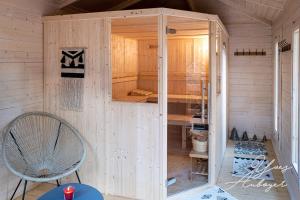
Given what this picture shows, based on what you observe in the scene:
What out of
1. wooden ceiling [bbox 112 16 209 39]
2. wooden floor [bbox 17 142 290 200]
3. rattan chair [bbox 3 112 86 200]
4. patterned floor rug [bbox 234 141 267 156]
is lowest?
wooden floor [bbox 17 142 290 200]

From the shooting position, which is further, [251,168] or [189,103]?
[251,168]

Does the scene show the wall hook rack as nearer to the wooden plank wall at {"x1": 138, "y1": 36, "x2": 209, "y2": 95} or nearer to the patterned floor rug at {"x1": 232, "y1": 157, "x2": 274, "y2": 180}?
the patterned floor rug at {"x1": 232, "y1": 157, "x2": 274, "y2": 180}

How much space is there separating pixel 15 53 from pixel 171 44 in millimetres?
1742

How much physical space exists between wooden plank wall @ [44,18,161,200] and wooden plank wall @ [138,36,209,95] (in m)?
0.32

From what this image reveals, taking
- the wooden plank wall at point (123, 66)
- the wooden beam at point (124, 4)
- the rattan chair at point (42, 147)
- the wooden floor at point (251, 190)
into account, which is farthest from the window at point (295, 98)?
the wooden beam at point (124, 4)

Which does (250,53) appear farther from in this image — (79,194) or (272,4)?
(79,194)

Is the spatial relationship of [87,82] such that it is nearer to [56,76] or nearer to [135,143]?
[56,76]

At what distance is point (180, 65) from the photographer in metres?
3.70

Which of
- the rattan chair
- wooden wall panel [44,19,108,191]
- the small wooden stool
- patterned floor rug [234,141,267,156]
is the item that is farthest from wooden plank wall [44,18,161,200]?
patterned floor rug [234,141,267,156]

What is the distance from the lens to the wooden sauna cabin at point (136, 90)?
3236 mm

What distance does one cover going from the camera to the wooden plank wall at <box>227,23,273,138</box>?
238 inches

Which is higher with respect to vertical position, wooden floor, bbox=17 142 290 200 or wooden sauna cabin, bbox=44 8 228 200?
wooden sauna cabin, bbox=44 8 228 200

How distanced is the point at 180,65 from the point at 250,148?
2.65 meters

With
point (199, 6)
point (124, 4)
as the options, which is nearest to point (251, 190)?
point (124, 4)
